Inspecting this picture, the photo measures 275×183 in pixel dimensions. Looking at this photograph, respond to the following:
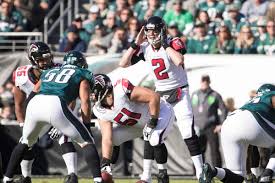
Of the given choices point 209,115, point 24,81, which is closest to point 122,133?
point 24,81

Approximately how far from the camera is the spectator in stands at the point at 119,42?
16594 mm

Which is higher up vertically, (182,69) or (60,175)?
(182,69)

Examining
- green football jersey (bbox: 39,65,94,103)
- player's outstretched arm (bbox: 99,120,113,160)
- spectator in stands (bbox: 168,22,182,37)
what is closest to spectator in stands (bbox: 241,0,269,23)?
spectator in stands (bbox: 168,22,182,37)

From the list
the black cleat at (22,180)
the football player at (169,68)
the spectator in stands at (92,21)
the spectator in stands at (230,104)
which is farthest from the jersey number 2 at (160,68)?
the spectator in stands at (92,21)

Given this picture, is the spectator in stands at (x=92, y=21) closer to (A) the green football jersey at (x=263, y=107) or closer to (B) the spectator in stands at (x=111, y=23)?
(B) the spectator in stands at (x=111, y=23)

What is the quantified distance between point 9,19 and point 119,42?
2649mm

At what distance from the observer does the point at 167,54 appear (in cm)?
1134

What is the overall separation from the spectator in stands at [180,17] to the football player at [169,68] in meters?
5.56

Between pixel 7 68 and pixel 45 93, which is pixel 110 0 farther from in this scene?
pixel 45 93

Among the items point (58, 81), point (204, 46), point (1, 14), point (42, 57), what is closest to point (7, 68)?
point (1, 14)

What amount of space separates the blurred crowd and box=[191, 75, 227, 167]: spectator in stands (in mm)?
1447

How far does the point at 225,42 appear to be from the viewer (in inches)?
635

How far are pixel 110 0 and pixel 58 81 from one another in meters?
9.28

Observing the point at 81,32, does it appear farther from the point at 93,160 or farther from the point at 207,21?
the point at 93,160
